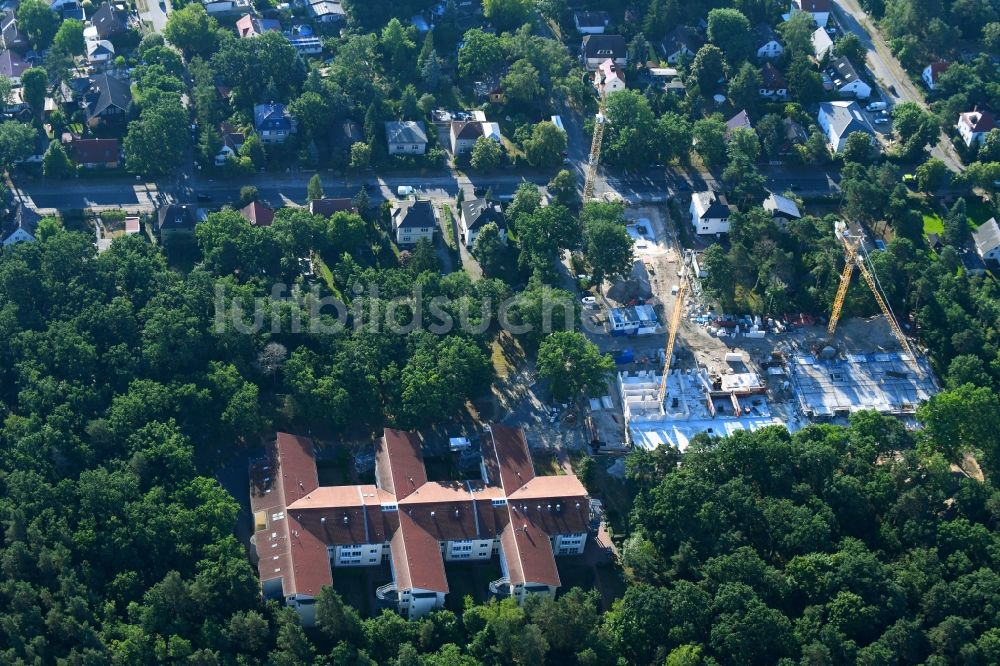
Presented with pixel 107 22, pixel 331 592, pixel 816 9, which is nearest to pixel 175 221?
pixel 107 22

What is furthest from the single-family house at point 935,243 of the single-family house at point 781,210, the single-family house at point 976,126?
the single-family house at point 976,126

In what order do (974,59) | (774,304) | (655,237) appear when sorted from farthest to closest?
(974,59) → (655,237) → (774,304)

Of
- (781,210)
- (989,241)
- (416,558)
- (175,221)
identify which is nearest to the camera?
(416,558)

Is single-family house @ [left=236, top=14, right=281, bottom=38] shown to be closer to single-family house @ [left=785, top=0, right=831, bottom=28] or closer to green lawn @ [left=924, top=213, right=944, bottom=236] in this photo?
single-family house @ [left=785, top=0, right=831, bottom=28]

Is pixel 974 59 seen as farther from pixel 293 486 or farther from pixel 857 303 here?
pixel 293 486

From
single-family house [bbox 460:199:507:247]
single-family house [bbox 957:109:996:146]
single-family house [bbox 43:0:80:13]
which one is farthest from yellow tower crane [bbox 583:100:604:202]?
single-family house [bbox 43:0:80:13]

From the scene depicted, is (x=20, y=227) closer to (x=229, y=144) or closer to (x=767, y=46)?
(x=229, y=144)

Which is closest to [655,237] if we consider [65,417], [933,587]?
[933,587]
